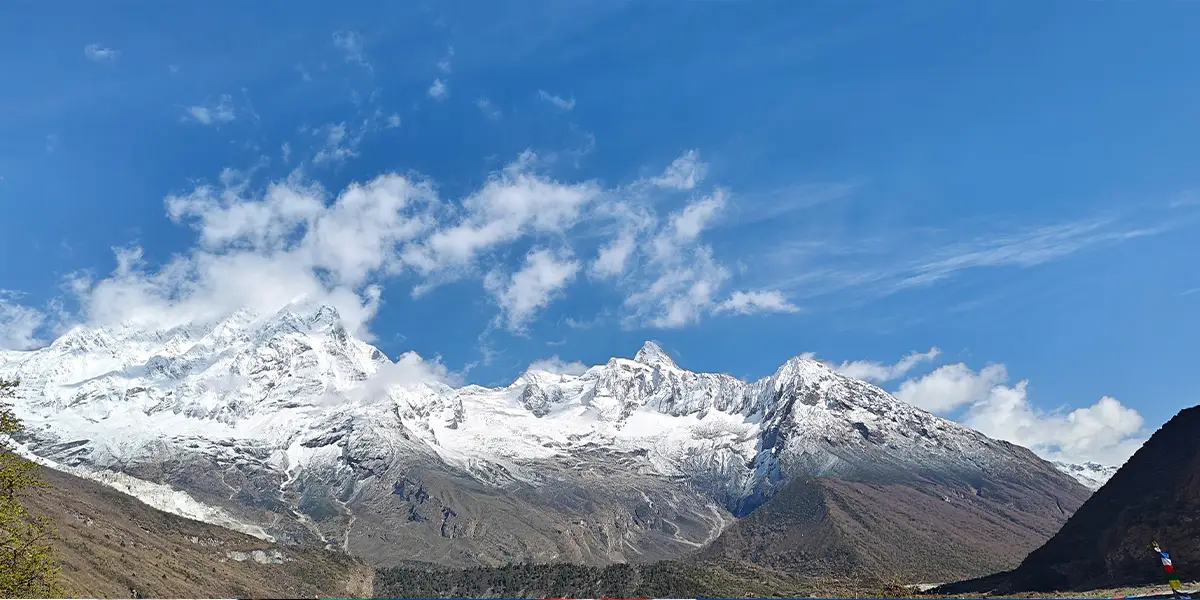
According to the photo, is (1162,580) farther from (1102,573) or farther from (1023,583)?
(1023,583)

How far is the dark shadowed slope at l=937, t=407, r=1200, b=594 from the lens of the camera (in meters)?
131

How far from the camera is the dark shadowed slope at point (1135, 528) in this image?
5157 inches

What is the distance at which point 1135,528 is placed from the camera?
463ft

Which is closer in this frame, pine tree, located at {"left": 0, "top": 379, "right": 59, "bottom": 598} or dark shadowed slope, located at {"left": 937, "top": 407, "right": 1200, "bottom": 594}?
pine tree, located at {"left": 0, "top": 379, "right": 59, "bottom": 598}

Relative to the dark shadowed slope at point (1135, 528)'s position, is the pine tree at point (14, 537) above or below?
below

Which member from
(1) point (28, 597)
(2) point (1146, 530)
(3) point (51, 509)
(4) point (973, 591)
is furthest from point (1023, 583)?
(3) point (51, 509)

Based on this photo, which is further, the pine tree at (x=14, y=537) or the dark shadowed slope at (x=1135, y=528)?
the dark shadowed slope at (x=1135, y=528)

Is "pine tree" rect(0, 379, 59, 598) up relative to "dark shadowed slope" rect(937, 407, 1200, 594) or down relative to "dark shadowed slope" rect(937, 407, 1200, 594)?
down

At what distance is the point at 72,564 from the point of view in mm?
147875

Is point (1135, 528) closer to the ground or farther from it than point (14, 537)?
farther from it

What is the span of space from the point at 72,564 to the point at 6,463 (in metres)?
127

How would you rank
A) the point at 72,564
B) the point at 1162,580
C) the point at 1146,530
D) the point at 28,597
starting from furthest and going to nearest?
the point at 72,564 → the point at 1146,530 → the point at 1162,580 → the point at 28,597

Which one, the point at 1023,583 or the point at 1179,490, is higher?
the point at 1179,490

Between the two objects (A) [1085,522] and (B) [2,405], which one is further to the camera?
(A) [1085,522]
